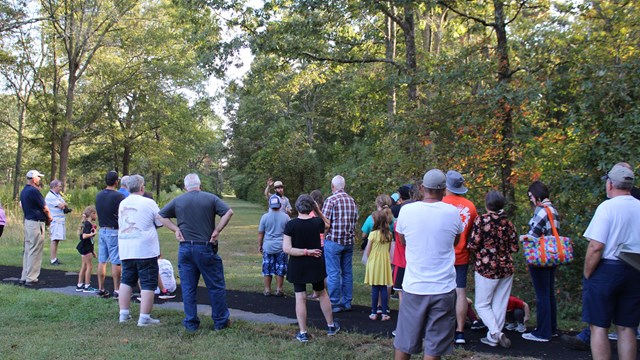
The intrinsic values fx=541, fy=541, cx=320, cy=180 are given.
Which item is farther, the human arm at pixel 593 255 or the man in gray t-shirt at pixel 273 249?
the man in gray t-shirt at pixel 273 249

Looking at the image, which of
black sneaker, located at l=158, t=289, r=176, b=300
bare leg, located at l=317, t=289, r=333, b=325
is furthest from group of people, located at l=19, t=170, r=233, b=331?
black sneaker, located at l=158, t=289, r=176, b=300

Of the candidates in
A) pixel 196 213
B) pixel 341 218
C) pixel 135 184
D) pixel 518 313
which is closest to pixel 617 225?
pixel 518 313

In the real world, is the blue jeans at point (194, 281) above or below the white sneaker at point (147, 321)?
above

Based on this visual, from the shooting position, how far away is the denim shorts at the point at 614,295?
4.41 meters

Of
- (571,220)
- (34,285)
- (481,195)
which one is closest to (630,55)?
(571,220)

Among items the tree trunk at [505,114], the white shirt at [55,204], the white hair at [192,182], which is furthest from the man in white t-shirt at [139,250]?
the tree trunk at [505,114]

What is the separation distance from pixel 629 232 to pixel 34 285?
9235 millimetres

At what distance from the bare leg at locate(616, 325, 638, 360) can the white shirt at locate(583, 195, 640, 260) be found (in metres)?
0.63

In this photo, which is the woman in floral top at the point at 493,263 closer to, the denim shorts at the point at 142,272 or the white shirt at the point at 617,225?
the white shirt at the point at 617,225

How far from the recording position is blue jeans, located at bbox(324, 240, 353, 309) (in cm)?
773

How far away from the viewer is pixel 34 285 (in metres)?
9.52

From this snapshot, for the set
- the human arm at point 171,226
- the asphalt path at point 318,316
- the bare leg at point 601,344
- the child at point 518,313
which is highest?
the human arm at point 171,226

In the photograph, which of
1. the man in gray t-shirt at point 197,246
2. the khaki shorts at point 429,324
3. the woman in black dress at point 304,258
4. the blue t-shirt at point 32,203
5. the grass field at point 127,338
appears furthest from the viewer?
the blue t-shirt at point 32,203

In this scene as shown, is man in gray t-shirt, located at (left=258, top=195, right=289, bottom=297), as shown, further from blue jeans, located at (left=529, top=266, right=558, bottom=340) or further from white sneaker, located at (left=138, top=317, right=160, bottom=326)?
blue jeans, located at (left=529, top=266, right=558, bottom=340)
